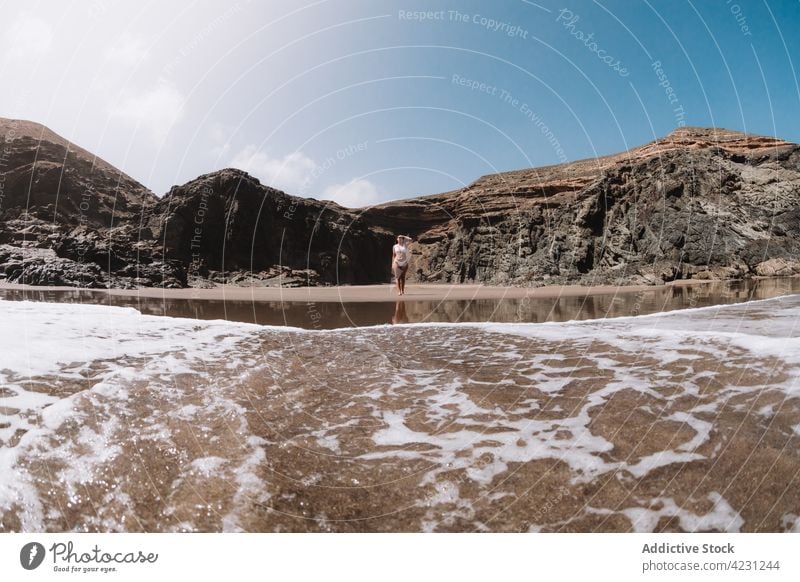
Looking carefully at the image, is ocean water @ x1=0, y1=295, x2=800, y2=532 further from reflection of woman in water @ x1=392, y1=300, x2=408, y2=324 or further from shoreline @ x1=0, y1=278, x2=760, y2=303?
shoreline @ x1=0, y1=278, x2=760, y2=303

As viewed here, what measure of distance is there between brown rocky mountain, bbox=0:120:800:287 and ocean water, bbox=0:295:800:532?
2030cm

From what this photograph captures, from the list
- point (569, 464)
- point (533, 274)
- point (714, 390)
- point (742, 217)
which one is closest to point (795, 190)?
point (742, 217)

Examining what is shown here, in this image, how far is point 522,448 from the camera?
313 centimetres

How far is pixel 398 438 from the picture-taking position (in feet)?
10.9

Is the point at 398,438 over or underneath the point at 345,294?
underneath

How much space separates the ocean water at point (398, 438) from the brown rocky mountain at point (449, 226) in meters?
20.3

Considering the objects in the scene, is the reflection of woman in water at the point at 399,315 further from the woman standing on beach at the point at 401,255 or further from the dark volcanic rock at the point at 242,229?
the dark volcanic rock at the point at 242,229

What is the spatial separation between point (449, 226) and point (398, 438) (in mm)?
44278

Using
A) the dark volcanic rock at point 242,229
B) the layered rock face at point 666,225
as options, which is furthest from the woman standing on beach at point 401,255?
the dark volcanic rock at point 242,229

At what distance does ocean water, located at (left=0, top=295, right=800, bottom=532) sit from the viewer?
8.09ft

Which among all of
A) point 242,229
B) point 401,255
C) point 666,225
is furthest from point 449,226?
point 401,255

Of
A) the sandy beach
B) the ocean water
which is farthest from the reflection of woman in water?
the ocean water

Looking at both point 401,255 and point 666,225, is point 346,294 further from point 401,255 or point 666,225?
point 666,225

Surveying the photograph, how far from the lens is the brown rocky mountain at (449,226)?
23.2m
